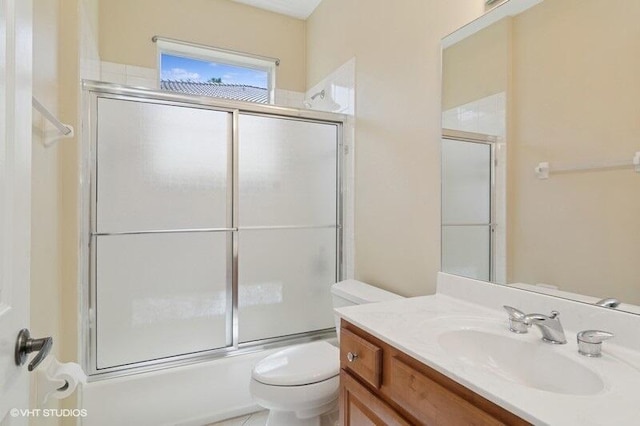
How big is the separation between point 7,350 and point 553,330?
48.6 inches

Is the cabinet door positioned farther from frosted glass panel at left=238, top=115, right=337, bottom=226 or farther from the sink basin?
frosted glass panel at left=238, top=115, right=337, bottom=226

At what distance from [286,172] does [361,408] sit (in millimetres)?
1477

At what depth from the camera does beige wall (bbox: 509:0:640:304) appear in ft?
3.03

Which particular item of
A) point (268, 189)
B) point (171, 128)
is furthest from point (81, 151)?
point (268, 189)

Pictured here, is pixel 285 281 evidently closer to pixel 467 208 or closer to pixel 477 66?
pixel 467 208

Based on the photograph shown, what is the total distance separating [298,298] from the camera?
2236 millimetres

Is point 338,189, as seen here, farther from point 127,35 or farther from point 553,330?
point 127,35

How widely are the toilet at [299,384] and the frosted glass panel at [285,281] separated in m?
0.49

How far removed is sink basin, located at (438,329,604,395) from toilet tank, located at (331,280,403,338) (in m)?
0.64

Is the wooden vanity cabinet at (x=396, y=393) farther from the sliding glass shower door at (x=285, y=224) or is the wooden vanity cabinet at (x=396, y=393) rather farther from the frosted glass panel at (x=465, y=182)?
the sliding glass shower door at (x=285, y=224)

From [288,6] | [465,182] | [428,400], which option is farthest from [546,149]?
[288,6]

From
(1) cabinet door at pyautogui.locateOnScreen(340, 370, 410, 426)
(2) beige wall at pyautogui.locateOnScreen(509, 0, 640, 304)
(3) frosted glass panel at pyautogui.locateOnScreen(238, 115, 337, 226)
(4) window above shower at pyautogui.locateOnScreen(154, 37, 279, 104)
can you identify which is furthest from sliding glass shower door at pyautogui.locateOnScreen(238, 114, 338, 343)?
(2) beige wall at pyautogui.locateOnScreen(509, 0, 640, 304)

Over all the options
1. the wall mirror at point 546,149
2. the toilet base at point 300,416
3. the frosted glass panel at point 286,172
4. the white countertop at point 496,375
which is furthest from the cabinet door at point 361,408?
the frosted glass panel at point 286,172

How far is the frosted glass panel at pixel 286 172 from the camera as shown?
6.79 ft
